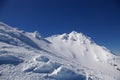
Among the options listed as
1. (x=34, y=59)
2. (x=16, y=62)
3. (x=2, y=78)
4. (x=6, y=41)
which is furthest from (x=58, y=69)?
(x=6, y=41)

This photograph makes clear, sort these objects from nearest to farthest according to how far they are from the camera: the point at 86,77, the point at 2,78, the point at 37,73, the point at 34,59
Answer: the point at 2,78 → the point at 37,73 → the point at 34,59 → the point at 86,77

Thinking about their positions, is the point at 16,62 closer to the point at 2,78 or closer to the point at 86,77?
the point at 2,78

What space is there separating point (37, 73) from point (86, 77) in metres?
36.3

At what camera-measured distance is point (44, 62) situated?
133 metres

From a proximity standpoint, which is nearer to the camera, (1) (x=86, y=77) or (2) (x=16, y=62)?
(2) (x=16, y=62)

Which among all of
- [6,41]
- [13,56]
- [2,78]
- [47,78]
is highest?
[6,41]

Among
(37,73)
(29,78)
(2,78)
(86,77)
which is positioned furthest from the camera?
(86,77)

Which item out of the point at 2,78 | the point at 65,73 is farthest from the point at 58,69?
the point at 2,78

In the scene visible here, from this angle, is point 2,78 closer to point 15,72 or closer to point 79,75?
point 15,72

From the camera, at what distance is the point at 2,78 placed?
10912 cm

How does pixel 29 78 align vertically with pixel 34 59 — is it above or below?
below

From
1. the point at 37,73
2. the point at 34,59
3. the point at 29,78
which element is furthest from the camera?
the point at 34,59

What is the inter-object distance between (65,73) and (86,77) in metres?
20.6

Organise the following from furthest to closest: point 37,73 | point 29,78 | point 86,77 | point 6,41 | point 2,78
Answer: point 6,41, point 86,77, point 37,73, point 29,78, point 2,78
